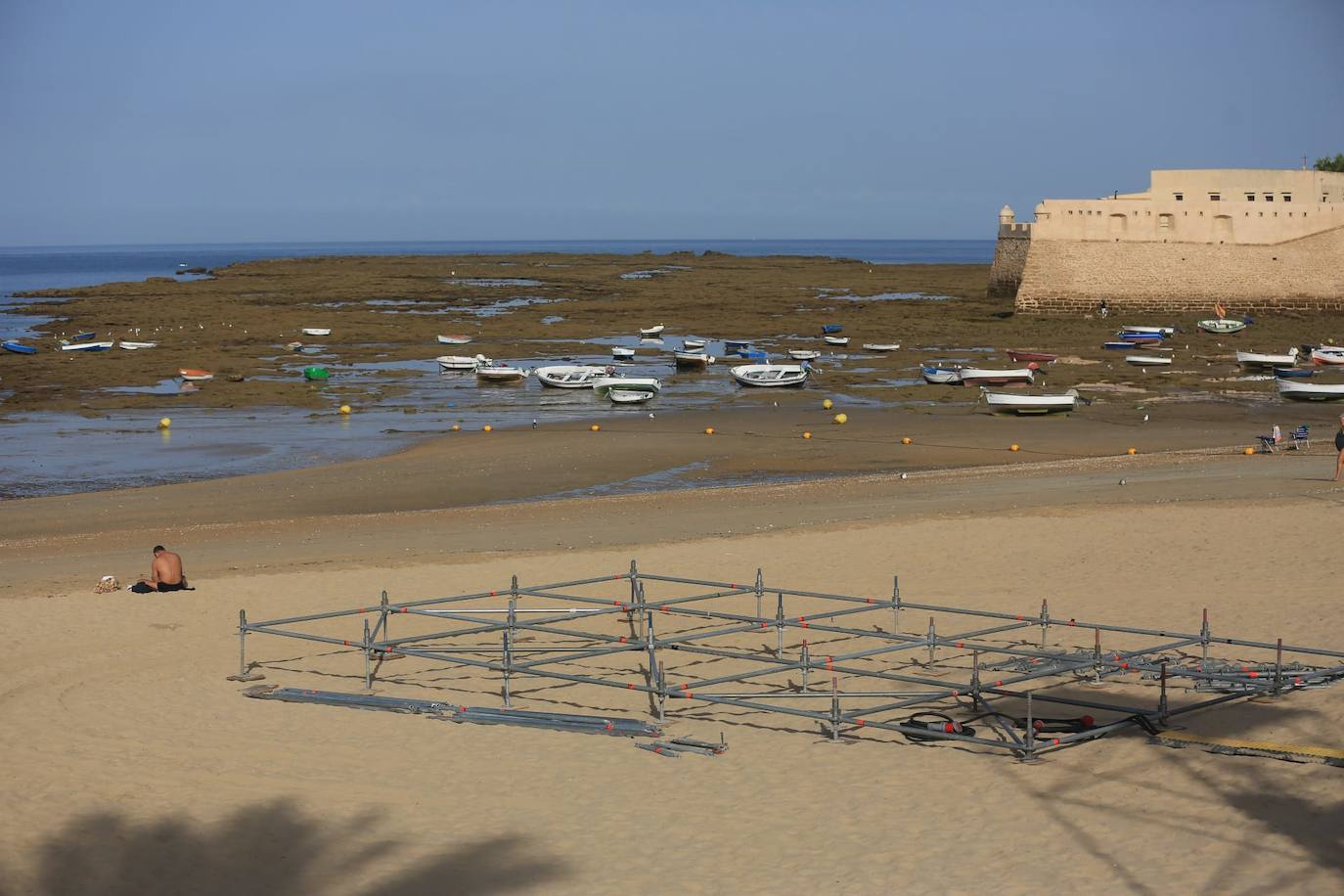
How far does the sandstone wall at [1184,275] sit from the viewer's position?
61.5m

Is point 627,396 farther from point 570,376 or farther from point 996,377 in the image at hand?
point 996,377

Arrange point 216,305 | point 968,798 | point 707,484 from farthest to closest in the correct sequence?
point 216,305
point 707,484
point 968,798

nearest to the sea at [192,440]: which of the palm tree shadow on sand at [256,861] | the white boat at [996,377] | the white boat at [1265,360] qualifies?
the white boat at [996,377]

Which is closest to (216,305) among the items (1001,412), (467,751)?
(1001,412)

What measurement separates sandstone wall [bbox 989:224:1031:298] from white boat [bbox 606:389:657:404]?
32.8m

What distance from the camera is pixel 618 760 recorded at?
11.8m

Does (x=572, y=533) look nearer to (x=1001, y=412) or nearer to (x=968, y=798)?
(x=968, y=798)

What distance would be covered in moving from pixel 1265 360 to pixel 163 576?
39483mm

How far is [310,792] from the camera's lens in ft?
36.1

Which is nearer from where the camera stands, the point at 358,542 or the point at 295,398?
the point at 358,542

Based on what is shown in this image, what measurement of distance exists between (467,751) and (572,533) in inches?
385

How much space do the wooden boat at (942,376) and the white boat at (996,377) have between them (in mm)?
707

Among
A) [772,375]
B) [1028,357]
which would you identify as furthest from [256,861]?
[1028,357]

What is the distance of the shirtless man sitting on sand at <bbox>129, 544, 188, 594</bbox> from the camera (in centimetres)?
1731
